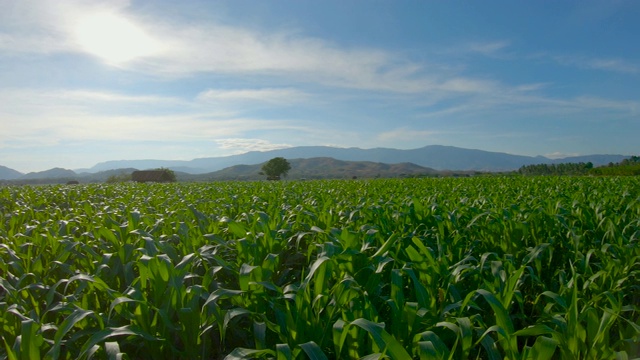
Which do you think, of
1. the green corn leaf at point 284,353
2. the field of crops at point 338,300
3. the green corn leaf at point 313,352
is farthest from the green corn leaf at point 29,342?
the green corn leaf at point 313,352

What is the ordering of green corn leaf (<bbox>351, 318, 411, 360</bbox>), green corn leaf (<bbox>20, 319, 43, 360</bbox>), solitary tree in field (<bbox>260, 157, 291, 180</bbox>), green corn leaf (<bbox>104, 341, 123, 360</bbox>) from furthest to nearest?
solitary tree in field (<bbox>260, 157, 291, 180</bbox>)
green corn leaf (<bbox>20, 319, 43, 360</bbox>)
green corn leaf (<bbox>104, 341, 123, 360</bbox>)
green corn leaf (<bbox>351, 318, 411, 360</bbox>)

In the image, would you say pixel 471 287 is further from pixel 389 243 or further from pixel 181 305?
pixel 181 305

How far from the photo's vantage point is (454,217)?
→ 5.48 m

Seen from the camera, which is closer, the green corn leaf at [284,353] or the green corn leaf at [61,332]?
the green corn leaf at [284,353]

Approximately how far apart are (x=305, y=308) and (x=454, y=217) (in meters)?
3.45

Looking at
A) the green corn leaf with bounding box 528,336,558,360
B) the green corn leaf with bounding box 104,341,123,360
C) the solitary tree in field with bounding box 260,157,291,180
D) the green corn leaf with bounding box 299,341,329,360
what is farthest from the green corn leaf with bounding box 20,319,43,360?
the solitary tree in field with bounding box 260,157,291,180

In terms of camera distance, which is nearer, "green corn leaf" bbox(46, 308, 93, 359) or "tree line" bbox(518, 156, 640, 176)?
"green corn leaf" bbox(46, 308, 93, 359)

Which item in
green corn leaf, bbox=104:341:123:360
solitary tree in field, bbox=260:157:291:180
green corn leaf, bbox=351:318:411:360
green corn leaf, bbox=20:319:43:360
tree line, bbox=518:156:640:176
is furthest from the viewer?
solitary tree in field, bbox=260:157:291:180

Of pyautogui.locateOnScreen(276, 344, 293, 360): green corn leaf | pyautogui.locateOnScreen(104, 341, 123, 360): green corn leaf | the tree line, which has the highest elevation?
the tree line

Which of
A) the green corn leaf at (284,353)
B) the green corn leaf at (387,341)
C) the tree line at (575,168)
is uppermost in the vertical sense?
the tree line at (575,168)

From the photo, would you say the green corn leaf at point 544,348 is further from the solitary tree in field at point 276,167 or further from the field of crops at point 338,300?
the solitary tree in field at point 276,167

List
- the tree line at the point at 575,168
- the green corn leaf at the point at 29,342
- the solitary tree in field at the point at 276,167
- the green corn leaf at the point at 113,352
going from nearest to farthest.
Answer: the green corn leaf at the point at 113,352 → the green corn leaf at the point at 29,342 → the tree line at the point at 575,168 → the solitary tree in field at the point at 276,167

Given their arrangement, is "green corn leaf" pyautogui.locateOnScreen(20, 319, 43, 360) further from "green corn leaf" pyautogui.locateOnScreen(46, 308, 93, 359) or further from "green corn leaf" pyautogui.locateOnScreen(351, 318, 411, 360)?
"green corn leaf" pyautogui.locateOnScreen(351, 318, 411, 360)

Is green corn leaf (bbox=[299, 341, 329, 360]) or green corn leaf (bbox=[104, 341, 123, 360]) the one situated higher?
green corn leaf (bbox=[299, 341, 329, 360])
